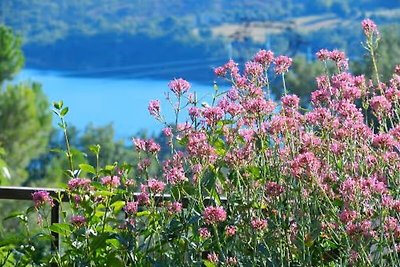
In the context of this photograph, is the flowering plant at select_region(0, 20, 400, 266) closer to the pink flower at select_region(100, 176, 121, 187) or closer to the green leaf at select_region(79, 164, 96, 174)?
the pink flower at select_region(100, 176, 121, 187)

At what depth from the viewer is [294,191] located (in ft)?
5.73

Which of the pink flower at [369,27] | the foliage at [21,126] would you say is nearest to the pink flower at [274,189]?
the pink flower at [369,27]

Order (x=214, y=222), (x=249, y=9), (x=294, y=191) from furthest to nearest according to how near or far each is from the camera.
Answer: (x=249, y=9), (x=294, y=191), (x=214, y=222)

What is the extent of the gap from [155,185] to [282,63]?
368 mm

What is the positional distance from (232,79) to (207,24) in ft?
69.7

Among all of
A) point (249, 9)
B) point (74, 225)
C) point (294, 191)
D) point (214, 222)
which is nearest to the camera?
point (214, 222)

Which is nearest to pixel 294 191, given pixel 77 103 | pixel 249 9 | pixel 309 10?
pixel 309 10

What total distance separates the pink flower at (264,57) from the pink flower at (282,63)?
0.01 metres

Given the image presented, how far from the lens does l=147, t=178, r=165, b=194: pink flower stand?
1818 millimetres

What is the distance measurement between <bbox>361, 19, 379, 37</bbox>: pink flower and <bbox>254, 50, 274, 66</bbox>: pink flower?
0.20 m

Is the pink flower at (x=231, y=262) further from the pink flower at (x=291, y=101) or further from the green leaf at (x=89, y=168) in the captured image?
the green leaf at (x=89, y=168)

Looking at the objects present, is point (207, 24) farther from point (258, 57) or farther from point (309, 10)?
point (258, 57)

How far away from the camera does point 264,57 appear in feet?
6.14

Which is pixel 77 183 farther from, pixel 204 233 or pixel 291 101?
pixel 291 101
